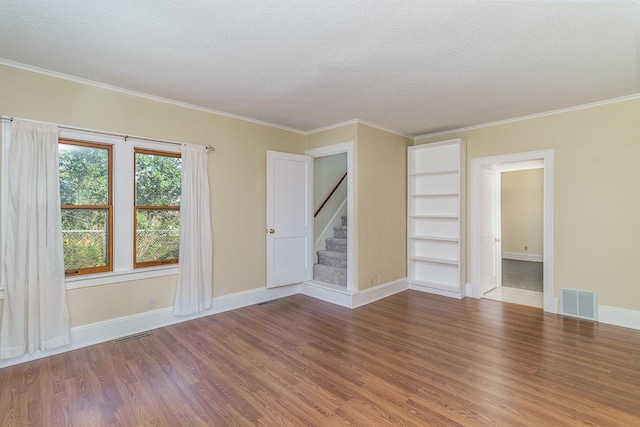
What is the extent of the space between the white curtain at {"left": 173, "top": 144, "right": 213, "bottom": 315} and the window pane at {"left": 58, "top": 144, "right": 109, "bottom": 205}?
0.80 m

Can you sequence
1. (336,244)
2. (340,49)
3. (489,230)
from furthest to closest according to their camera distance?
(336,244)
(489,230)
(340,49)

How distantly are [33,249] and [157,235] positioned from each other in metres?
1.12

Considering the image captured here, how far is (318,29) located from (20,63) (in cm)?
275

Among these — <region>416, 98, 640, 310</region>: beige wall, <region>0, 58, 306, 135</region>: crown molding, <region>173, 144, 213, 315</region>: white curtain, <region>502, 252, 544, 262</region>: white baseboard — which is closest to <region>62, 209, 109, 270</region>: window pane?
<region>173, 144, 213, 315</region>: white curtain

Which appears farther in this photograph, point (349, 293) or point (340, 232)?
point (340, 232)

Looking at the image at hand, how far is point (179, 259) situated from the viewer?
146 inches

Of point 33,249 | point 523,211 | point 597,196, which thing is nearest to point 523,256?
point 523,211

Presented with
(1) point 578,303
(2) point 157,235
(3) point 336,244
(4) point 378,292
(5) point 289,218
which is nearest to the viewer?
(2) point 157,235

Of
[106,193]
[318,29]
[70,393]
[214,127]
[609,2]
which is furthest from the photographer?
[214,127]

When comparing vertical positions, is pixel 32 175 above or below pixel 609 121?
below

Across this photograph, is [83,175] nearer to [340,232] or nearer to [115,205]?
[115,205]

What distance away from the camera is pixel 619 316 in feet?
11.7

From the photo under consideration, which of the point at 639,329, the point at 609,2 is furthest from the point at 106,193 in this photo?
the point at 639,329

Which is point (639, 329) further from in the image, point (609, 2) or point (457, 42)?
point (457, 42)
